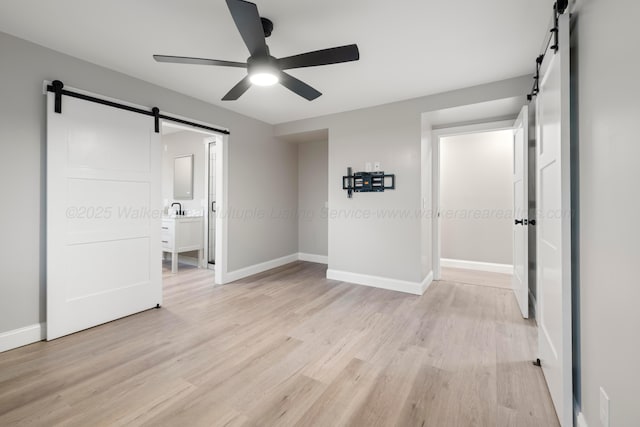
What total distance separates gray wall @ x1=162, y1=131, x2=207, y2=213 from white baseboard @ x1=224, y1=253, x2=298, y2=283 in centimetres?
167

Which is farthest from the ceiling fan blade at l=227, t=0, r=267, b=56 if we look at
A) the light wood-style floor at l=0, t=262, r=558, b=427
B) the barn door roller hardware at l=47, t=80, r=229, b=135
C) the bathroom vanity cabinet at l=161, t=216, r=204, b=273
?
the bathroom vanity cabinet at l=161, t=216, r=204, b=273

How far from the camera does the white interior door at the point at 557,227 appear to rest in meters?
1.42

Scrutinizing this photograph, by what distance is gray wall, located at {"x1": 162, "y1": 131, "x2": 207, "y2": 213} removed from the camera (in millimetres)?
5320

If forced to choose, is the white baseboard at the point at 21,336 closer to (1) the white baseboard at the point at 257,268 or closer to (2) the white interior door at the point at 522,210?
(1) the white baseboard at the point at 257,268

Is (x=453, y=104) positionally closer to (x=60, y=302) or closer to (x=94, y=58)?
(x=94, y=58)

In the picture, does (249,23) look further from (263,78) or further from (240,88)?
(240,88)

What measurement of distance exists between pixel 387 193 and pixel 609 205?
2.71 metres

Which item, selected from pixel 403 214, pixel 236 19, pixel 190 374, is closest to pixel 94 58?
Answer: pixel 236 19

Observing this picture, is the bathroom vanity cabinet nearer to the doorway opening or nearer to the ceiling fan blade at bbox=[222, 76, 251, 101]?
the ceiling fan blade at bbox=[222, 76, 251, 101]

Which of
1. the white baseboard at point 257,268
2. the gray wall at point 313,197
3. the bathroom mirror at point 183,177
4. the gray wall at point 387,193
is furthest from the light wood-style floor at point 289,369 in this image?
the bathroom mirror at point 183,177

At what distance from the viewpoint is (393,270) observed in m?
3.78

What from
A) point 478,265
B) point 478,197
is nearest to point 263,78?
point 478,197

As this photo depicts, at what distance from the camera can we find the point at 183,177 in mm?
5531

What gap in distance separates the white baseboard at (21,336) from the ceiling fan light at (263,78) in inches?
108
